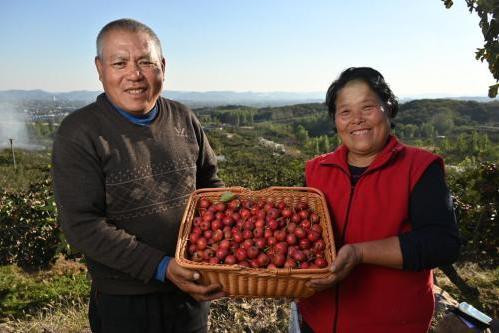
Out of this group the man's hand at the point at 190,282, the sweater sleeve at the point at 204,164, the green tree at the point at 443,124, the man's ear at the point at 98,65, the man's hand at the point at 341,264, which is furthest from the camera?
the green tree at the point at 443,124

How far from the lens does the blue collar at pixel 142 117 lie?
228 centimetres

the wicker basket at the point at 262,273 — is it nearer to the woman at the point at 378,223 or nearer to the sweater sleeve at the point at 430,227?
the woman at the point at 378,223

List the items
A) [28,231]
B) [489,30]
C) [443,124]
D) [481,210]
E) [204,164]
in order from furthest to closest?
[443,124] → [28,231] → [481,210] → [489,30] → [204,164]

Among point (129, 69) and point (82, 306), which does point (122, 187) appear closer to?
point (129, 69)

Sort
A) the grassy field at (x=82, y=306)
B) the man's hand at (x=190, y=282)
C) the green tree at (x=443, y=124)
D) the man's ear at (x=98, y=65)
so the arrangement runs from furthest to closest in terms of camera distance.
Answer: the green tree at (x=443, y=124)
the grassy field at (x=82, y=306)
the man's ear at (x=98, y=65)
the man's hand at (x=190, y=282)

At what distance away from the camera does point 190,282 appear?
2.05m

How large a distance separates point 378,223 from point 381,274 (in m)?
0.27

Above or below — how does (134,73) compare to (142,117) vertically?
above

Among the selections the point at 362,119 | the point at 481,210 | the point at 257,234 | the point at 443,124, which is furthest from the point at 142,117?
the point at 443,124

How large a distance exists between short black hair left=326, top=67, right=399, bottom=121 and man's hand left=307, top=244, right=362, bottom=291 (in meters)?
0.86

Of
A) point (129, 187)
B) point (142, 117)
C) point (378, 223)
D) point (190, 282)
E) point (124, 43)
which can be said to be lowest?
point (190, 282)

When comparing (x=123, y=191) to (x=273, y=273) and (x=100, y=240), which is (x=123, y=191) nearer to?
(x=100, y=240)

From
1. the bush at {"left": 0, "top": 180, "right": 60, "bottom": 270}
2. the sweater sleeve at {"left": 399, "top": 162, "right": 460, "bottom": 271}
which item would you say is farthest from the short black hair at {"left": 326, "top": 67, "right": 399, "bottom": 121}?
the bush at {"left": 0, "top": 180, "right": 60, "bottom": 270}

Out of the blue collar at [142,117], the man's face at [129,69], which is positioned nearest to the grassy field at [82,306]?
the blue collar at [142,117]
